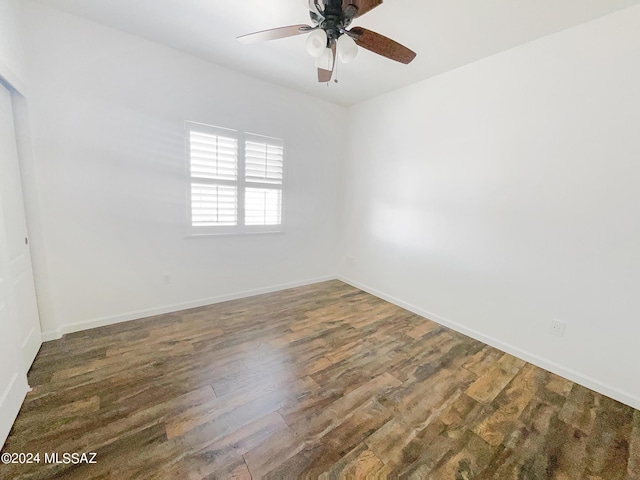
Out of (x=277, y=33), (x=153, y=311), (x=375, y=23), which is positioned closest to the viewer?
(x=277, y=33)

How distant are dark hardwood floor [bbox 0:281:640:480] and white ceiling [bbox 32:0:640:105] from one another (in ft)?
9.08

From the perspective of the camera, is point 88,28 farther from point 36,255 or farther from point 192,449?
point 192,449

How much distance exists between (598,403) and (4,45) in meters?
4.79

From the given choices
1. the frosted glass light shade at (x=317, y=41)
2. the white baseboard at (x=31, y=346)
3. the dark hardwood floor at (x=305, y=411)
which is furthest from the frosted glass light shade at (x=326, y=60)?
the white baseboard at (x=31, y=346)

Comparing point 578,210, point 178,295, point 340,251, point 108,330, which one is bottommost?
point 108,330

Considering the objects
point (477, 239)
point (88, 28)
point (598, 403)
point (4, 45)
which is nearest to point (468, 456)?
point (598, 403)

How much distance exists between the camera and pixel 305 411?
1651mm

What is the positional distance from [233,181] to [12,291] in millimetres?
2059

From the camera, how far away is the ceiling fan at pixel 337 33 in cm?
146

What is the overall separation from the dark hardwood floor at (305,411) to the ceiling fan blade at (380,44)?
2.40m

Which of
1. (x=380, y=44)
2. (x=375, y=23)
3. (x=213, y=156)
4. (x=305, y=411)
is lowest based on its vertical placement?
(x=305, y=411)

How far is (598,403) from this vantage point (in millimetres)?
1840

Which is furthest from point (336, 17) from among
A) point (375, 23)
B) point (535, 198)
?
point (535, 198)

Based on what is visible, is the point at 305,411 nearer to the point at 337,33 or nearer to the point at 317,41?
the point at 317,41
